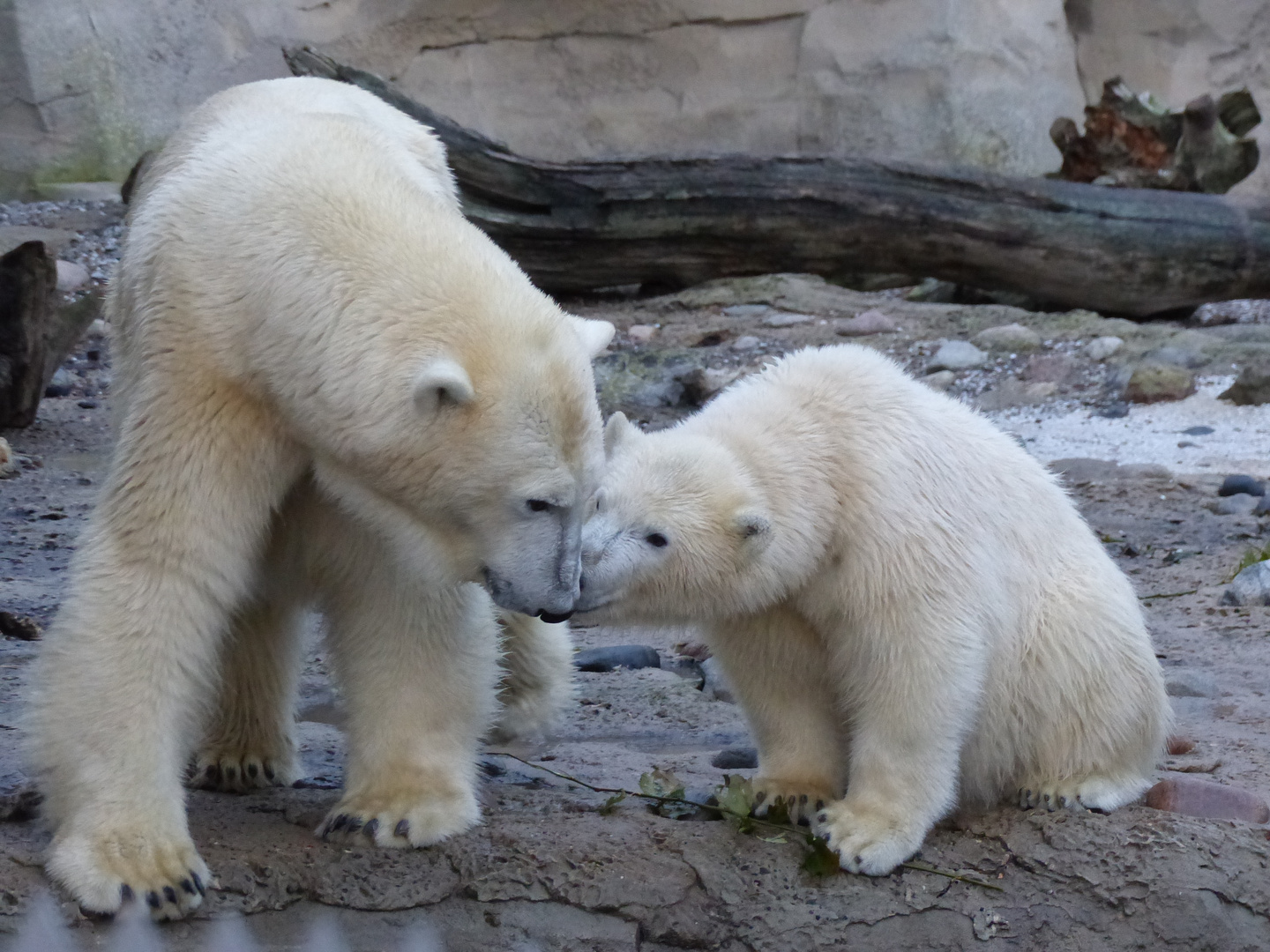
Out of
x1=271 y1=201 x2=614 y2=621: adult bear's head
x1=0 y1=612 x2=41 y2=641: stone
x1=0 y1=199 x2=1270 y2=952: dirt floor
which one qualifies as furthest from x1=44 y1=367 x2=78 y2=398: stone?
x1=271 y1=201 x2=614 y2=621: adult bear's head

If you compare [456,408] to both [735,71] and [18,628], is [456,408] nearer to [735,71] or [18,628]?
[18,628]

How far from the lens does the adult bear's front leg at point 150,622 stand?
216cm

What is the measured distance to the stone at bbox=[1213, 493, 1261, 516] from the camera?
4934mm

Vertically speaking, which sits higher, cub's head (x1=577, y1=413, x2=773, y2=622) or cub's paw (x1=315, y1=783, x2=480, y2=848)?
cub's head (x1=577, y1=413, x2=773, y2=622)

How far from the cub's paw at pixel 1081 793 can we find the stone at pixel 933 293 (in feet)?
17.2

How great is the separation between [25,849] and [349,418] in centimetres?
86

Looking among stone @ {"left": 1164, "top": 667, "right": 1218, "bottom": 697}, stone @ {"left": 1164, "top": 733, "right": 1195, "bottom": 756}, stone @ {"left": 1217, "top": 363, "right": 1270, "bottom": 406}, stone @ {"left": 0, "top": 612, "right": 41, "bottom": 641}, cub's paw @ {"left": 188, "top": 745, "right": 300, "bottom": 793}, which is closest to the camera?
cub's paw @ {"left": 188, "top": 745, "right": 300, "bottom": 793}

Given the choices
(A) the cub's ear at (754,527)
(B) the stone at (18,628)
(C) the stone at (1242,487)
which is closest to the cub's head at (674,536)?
(A) the cub's ear at (754,527)

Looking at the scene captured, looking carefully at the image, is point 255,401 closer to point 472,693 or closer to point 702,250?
point 472,693

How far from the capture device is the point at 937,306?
296 inches

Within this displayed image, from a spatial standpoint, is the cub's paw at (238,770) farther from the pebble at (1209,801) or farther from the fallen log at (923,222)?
the fallen log at (923,222)

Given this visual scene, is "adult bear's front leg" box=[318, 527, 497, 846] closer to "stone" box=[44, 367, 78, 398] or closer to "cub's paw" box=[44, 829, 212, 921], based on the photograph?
"cub's paw" box=[44, 829, 212, 921]

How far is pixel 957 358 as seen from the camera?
6.64 meters

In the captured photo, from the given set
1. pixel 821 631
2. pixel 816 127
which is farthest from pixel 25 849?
pixel 816 127
